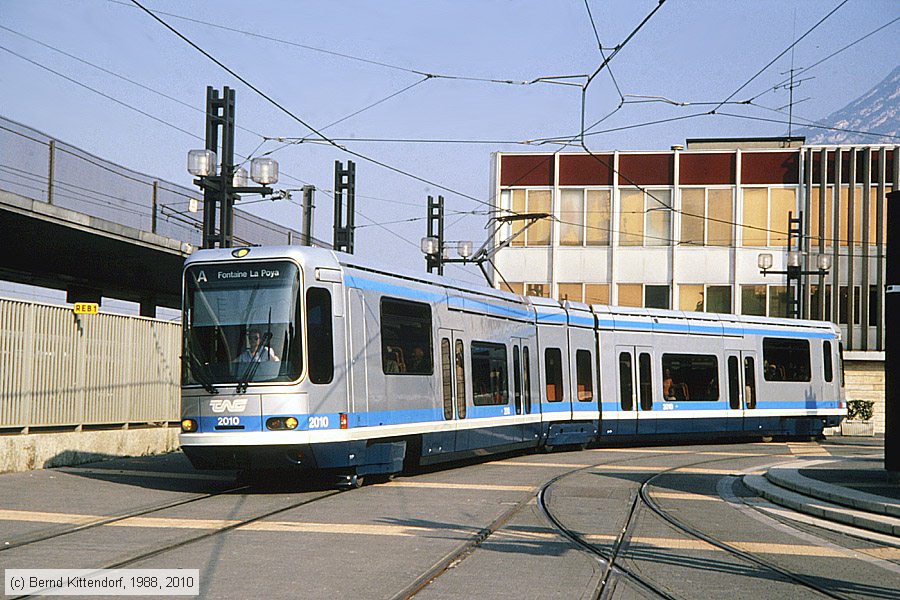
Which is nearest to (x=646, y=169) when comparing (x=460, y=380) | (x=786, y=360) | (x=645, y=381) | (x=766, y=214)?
(x=766, y=214)

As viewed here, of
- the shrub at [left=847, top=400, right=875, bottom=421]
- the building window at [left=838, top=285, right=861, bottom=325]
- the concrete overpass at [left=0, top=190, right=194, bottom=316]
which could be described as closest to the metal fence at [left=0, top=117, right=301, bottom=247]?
the concrete overpass at [left=0, top=190, right=194, bottom=316]

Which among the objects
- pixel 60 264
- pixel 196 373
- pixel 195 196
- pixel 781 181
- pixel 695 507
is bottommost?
pixel 695 507

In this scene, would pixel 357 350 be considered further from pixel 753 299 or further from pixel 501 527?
pixel 753 299

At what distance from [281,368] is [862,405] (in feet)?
97.9

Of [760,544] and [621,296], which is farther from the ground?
[621,296]

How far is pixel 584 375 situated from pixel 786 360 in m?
7.75

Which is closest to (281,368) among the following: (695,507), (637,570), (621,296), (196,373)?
(196,373)

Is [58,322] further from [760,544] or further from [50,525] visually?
[760,544]

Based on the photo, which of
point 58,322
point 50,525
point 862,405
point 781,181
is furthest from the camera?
point 781,181

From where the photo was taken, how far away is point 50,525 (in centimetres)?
1172

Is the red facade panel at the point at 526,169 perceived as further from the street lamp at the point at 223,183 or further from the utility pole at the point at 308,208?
the street lamp at the point at 223,183

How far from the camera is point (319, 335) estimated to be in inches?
605

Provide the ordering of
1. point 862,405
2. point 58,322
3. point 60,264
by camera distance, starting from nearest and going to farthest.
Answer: point 58,322, point 60,264, point 862,405

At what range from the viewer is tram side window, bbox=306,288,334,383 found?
50.0ft
